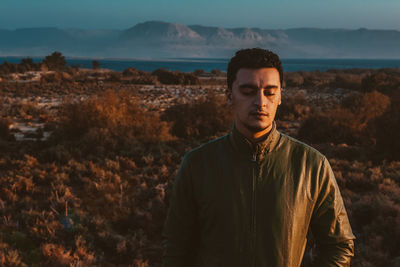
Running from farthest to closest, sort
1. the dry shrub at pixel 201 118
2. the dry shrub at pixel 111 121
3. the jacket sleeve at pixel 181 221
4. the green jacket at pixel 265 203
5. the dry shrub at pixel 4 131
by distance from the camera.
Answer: the dry shrub at pixel 201 118, the dry shrub at pixel 4 131, the dry shrub at pixel 111 121, the jacket sleeve at pixel 181 221, the green jacket at pixel 265 203

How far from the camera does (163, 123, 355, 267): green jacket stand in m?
1.74

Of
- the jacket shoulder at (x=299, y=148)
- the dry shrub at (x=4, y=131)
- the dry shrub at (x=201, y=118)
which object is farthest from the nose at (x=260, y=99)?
the dry shrub at (x=4, y=131)

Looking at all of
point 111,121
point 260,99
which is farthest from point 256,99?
point 111,121

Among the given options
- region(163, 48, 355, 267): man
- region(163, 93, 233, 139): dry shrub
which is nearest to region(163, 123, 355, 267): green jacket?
region(163, 48, 355, 267): man

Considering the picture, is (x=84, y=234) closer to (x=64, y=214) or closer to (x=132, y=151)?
(x=64, y=214)

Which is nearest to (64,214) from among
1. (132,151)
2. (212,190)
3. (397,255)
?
(132,151)

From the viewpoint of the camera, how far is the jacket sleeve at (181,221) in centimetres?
192

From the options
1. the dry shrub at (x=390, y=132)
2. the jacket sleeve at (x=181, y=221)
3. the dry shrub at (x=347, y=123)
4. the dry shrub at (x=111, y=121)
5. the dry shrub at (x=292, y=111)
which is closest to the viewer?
the jacket sleeve at (x=181, y=221)

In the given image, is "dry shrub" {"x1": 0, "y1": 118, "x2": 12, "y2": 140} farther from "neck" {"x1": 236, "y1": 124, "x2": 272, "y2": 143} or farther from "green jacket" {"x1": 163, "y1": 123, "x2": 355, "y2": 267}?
"neck" {"x1": 236, "y1": 124, "x2": 272, "y2": 143}

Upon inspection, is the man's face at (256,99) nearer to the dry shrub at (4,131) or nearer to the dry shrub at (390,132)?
the dry shrub at (390,132)

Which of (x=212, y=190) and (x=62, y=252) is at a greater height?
(x=212, y=190)

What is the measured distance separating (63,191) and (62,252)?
2629 millimetres

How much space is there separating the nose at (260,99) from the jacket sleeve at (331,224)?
517 mm

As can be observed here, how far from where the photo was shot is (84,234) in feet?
17.5
